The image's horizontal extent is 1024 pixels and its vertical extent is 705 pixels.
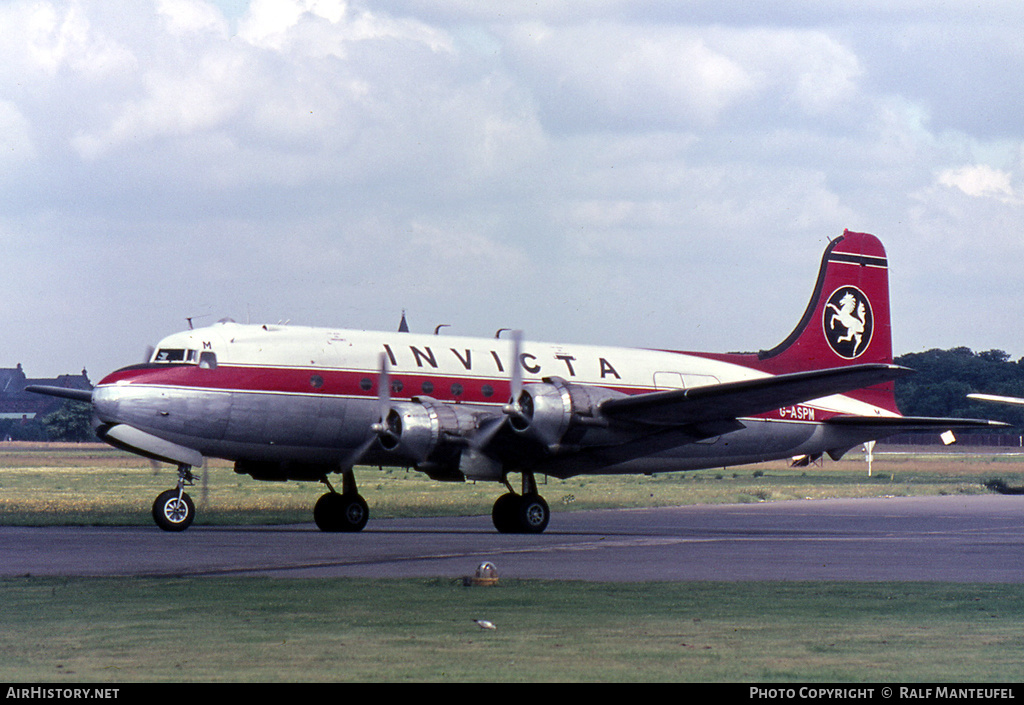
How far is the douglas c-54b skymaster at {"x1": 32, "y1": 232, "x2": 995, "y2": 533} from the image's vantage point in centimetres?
2367

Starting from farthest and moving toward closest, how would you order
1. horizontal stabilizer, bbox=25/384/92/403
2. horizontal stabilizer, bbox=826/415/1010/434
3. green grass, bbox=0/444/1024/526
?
green grass, bbox=0/444/1024/526 < horizontal stabilizer, bbox=826/415/1010/434 < horizontal stabilizer, bbox=25/384/92/403

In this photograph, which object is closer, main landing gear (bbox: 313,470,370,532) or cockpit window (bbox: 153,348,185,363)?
cockpit window (bbox: 153,348,185,363)

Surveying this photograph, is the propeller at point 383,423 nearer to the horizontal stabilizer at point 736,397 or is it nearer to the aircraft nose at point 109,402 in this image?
the horizontal stabilizer at point 736,397

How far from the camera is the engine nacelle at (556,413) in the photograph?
77.4ft

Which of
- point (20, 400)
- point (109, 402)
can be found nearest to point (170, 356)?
point (109, 402)

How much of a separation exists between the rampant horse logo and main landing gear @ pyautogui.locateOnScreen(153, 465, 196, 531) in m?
16.5

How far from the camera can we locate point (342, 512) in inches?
1013

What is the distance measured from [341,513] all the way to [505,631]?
14961 mm

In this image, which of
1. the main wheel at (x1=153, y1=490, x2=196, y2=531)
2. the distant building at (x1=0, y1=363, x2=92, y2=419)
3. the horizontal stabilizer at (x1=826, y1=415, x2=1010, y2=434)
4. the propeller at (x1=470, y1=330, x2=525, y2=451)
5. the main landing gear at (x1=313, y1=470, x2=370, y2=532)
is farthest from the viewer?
the distant building at (x1=0, y1=363, x2=92, y2=419)

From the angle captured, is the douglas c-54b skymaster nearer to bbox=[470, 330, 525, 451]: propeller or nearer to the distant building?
bbox=[470, 330, 525, 451]: propeller

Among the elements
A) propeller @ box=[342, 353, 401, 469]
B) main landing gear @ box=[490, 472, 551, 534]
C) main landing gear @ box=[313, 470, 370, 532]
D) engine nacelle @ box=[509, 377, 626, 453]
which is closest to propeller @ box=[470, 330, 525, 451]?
engine nacelle @ box=[509, 377, 626, 453]

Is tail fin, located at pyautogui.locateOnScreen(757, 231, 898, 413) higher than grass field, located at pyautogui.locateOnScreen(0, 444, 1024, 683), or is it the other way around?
tail fin, located at pyautogui.locateOnScreen(757, 231, 898, 413)

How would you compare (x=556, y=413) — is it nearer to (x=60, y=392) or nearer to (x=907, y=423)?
(x=907, y=423)

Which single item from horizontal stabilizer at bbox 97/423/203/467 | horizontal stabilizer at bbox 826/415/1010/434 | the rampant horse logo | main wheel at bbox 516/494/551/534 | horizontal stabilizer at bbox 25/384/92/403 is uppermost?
the rampant horse logo
